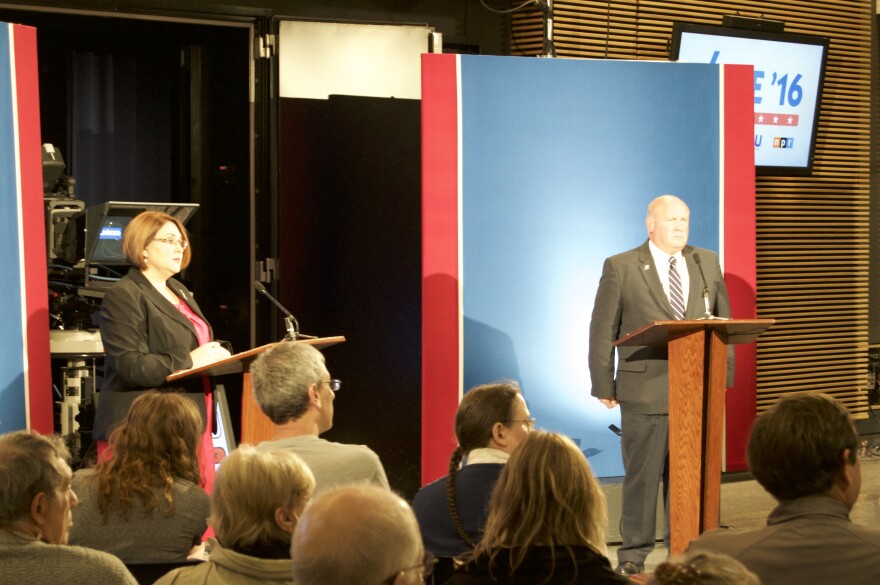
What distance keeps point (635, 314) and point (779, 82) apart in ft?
10.8

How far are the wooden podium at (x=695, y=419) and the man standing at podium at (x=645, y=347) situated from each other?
381 millimetres

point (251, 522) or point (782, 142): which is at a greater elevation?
point (782, 142)

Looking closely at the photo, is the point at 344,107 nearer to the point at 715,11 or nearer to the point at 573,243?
the point at 573,243

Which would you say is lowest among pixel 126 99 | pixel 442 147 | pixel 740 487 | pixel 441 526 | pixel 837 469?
pixel 740 487

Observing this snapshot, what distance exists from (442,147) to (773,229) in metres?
3.41

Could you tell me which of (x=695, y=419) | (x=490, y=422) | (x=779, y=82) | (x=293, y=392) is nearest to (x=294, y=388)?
(x=293, y=392)

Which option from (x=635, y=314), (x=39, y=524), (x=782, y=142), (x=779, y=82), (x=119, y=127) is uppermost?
(x=779, y=82)

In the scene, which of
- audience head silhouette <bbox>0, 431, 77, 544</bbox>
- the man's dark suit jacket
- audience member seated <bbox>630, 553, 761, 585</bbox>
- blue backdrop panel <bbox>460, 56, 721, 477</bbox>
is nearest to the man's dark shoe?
the man's dark suit jacket

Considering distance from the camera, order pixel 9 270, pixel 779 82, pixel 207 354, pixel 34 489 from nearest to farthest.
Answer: pixel 34 489 < pixel 207 354 < pixel 9 270 < pixel 779 82

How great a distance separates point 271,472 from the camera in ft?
7.14

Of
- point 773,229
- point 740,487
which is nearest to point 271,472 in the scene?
point 740,487

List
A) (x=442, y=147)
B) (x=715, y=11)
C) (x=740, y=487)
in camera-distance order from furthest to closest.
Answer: (x=715, y=11), (x=740, y=487), (x=442, y=147)

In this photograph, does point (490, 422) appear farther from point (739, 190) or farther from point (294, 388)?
point (739, 190)

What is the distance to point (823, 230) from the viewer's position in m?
8.02
